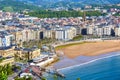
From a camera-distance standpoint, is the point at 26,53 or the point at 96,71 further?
the point at 26,53

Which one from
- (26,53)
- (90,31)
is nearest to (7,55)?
(26,53)

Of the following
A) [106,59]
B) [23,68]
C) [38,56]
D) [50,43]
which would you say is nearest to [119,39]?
[50,43]

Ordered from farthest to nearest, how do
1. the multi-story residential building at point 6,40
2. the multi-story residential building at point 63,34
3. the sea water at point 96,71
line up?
the multi-story residential building at point 63,34
the multi-story residential building at point 6,40
the sea water at point 96,71

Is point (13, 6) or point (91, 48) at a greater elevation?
point (13, 6)

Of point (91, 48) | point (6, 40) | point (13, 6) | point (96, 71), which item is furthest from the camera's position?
point (13, 6)

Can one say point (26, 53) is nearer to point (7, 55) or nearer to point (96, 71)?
point (7, 55)

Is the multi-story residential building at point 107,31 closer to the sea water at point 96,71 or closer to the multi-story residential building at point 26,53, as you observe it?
the sea water at point 96,71

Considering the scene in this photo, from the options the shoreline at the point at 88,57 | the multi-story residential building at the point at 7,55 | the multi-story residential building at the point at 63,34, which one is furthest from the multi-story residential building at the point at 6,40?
the multi-story residential building at the point at 63,34

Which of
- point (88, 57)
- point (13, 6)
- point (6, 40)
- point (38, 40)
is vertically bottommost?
point (88, 57)
